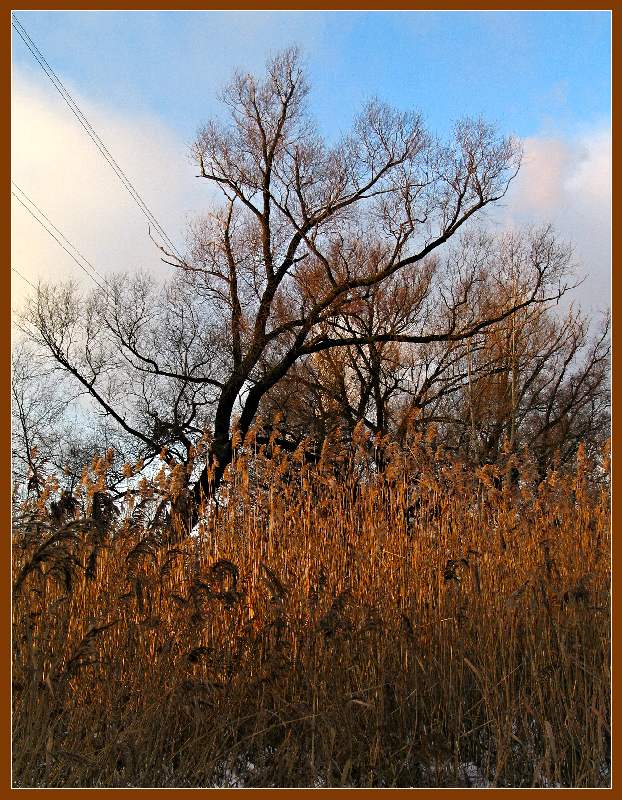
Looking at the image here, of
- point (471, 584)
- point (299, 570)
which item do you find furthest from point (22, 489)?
point (471, 584)

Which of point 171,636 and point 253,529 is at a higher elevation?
point 253,529

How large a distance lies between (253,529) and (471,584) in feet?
4.07

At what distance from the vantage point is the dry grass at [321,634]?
3.32 m

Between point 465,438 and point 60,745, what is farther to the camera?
point 465,438

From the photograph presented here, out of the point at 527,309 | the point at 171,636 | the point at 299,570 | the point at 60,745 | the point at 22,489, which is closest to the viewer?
the point at 60,745

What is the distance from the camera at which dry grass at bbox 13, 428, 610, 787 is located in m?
3.32

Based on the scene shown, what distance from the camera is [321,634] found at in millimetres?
3887

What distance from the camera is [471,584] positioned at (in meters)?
4.36

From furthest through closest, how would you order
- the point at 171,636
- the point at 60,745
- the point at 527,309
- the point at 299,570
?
the point at 527,309 < the point at 299,570 < the point at 171,636 < the point at 60,745

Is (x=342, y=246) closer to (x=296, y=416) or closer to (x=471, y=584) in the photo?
(x=296, y=416)

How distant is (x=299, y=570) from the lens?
4.33 meters
